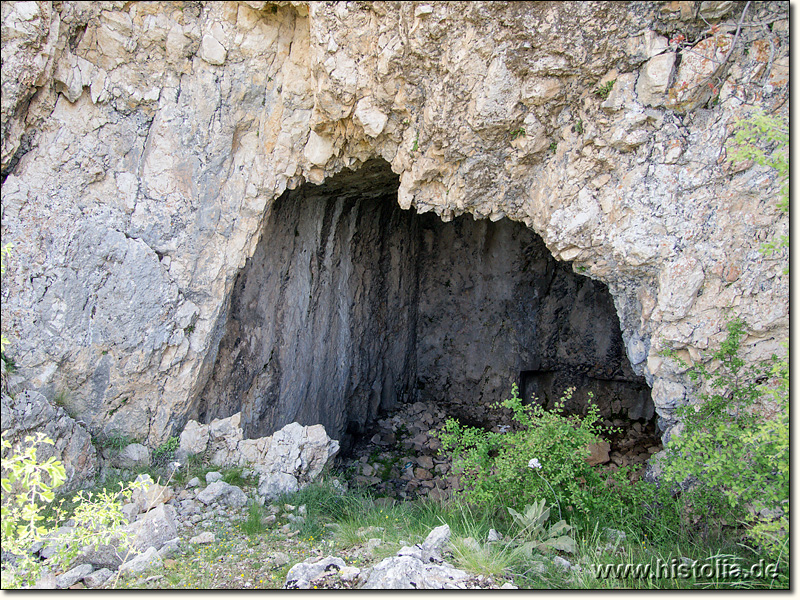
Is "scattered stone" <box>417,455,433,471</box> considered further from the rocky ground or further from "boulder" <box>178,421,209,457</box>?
"boulder" <box>178,421,209,457</box>

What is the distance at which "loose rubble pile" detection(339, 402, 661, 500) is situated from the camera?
603 centimetres

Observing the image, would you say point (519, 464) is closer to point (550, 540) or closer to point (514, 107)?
point (550, 540)

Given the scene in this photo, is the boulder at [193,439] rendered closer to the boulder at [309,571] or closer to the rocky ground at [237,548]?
the rocky ground at [237,548]

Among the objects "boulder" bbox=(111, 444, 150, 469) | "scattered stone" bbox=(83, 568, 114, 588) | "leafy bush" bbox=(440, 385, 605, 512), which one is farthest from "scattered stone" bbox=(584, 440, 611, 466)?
"scattered stone" bbox=(83, 568, 114, 588)

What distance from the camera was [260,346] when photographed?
17.5 feet

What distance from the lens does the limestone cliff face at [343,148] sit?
11.7 ft

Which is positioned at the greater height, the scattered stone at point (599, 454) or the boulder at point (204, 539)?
the scattered stone at point (599, 454)

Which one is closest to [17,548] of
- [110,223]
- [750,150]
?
[110,223]

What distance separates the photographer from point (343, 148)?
4.70m

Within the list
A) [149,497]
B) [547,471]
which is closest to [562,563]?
[547,471]

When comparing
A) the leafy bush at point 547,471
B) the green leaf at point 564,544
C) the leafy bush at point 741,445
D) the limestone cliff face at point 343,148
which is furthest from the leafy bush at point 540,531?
the limestone cliff face at point 343,148

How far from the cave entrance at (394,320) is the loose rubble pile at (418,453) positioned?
0.25m

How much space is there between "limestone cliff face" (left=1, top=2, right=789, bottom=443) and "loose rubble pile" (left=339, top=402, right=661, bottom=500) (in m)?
2.33

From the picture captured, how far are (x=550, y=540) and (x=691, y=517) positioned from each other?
1.09 m
